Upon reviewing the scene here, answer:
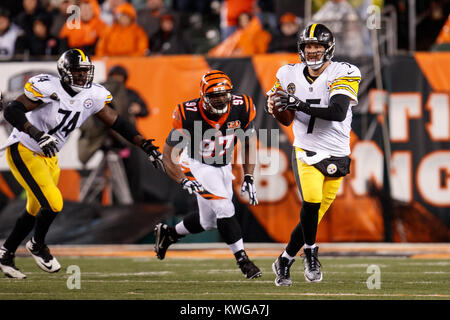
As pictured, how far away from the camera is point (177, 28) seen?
39.8 feet

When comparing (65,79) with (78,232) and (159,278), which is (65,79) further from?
(78,232)

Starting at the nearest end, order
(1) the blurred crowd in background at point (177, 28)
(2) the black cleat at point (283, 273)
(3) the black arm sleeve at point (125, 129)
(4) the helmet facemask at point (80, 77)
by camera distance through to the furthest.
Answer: (2) the black cleat at point (283, 273)
(4) the helmet facemask at point (80, 77)
(3) the black arm sleeve at point (125, 129)
(1) the blurred crowd in background at point (177, 28)

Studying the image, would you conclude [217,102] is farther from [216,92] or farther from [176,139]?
[176,139]

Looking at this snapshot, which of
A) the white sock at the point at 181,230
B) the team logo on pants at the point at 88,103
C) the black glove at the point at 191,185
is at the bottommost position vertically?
Answer: the white sock at the point at 181,230

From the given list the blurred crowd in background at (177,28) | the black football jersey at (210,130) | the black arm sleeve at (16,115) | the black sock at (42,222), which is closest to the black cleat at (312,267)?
the black football jersey at (210,130)

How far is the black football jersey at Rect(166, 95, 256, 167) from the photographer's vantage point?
23.2 ft

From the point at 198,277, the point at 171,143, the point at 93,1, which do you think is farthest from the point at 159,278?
the point at 93,1

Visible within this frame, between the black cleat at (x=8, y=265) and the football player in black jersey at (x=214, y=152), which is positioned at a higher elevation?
the football player in black jersey at (x=214, y=152)

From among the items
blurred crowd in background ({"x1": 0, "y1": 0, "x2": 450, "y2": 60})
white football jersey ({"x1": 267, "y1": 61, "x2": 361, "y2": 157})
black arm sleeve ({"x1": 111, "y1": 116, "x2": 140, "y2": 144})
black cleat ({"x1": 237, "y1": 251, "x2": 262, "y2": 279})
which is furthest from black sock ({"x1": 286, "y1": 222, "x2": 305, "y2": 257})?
blurred crowd in background ({"x1": 0, "y1": 0, "x2": 450, "y2": 60})

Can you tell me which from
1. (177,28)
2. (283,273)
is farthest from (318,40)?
(177,28)

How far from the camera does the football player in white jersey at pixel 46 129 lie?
7000 millimetres

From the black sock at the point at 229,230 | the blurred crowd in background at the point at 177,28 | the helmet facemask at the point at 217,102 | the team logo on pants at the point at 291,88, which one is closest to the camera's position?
the team logo on pants at the point at 291,88

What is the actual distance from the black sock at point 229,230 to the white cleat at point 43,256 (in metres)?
1.40

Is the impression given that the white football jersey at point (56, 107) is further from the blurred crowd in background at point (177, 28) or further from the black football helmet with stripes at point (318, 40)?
the blurred crowd in background at point (177, 28)
